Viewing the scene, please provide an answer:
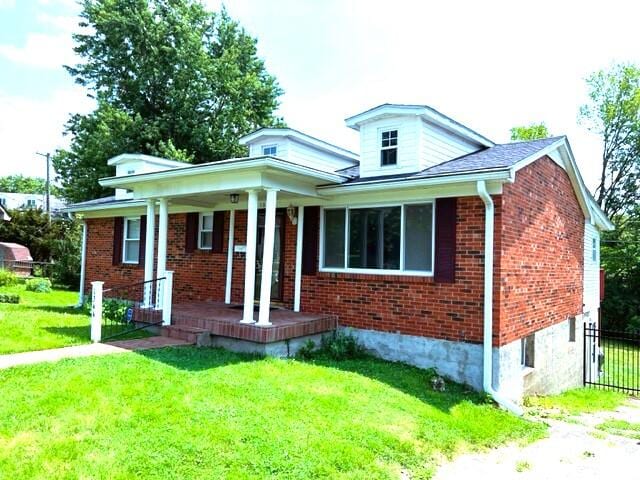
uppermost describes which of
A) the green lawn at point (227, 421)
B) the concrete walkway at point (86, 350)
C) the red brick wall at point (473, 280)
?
the red brick wall at point (473, 280)

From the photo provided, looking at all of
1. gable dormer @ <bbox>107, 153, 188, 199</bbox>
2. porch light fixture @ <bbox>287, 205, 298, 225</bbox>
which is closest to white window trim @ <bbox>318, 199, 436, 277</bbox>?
porch light fixture @ <bbox>287, 205, 298, 225</bbox>

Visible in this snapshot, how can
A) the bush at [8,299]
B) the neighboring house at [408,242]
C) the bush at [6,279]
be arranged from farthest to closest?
the bush at [6,279] → the bush at [8,299] → the neighboring house at [408,242]

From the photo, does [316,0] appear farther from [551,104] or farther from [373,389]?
[551,104]

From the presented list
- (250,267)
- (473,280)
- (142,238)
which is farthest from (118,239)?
(473,280)

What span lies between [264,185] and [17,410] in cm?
A: 467

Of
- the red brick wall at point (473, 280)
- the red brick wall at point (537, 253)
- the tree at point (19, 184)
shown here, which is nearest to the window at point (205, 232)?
the red brick wall at point (473, 280)

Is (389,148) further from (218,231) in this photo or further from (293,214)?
(218,231)

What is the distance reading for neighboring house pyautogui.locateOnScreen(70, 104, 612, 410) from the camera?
7711 millimetres

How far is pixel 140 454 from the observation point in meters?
4.08

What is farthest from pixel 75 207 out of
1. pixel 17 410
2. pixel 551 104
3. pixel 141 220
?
pixel 551 104

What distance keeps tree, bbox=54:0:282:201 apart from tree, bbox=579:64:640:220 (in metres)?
23.0

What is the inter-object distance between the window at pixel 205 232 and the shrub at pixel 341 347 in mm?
4370

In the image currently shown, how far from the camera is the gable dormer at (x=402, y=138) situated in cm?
896

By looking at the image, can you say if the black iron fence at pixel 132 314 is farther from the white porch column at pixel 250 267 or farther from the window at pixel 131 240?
the window at pixel 131 240
